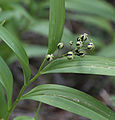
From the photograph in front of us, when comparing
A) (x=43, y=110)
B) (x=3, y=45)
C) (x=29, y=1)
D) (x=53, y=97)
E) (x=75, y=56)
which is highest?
(x=29, y=1)

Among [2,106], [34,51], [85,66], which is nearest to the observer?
[85,66]

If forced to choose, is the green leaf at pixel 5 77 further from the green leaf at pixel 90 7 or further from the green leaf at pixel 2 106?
the green leaf at pixel 90 7

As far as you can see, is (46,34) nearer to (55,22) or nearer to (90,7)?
(90,7)

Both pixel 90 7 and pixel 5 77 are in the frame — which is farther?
pixel 90 7

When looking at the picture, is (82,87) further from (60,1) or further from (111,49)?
(60,1)

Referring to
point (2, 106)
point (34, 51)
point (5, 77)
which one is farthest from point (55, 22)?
point (34, 51)

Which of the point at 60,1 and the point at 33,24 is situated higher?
the point at 33,24

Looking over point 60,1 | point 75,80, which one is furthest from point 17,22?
point 60,1
